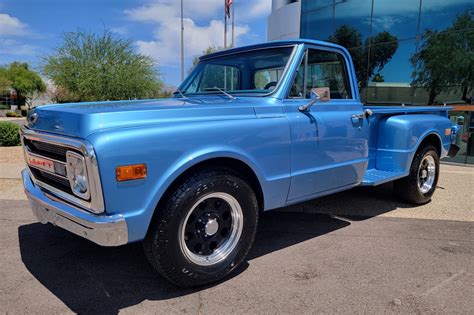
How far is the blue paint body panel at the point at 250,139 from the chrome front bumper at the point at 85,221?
63mm

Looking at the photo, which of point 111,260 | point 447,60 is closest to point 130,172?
point 111,260

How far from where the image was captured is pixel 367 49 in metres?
12.3

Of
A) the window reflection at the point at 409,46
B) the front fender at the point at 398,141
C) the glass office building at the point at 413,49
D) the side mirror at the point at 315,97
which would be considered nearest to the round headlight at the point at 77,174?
the side mirror at the point at 315,97

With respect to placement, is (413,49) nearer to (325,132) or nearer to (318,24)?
(318,24)

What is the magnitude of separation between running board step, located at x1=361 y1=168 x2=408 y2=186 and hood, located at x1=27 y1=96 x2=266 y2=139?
188 centimetres

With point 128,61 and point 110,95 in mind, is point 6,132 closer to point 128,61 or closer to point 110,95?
point 110,95

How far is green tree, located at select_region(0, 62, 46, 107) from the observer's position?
5294 centimetres

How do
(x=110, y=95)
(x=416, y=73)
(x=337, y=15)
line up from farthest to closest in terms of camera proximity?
(x=110, y=95) < (x=337, y=15) < (x=416, y=73)

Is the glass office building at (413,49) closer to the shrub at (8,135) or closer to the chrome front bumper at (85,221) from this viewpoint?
the chrome front bumper at (85,221)

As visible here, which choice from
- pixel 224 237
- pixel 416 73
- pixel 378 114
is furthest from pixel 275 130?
pixel 416 73

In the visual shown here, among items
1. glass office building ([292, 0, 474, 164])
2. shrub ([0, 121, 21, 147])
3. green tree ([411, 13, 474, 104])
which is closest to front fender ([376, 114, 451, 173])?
glass office building ([292, 0, 474, 164])

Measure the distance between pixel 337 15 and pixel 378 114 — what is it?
9809mm

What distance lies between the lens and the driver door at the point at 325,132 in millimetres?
3570

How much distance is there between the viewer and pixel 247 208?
10.5ft
